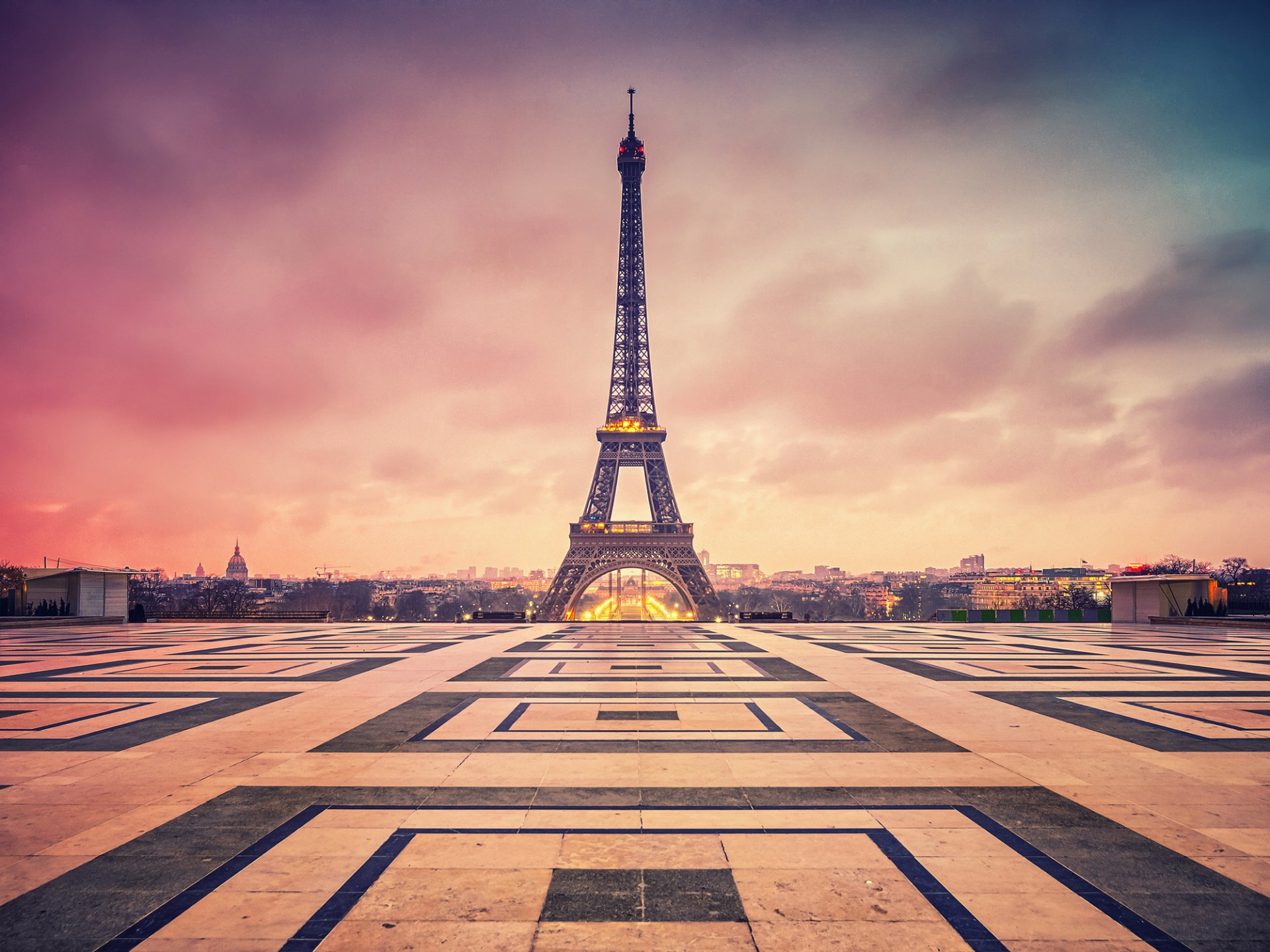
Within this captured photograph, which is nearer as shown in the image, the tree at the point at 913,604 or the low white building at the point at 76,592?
the low white building at the point at 76,592

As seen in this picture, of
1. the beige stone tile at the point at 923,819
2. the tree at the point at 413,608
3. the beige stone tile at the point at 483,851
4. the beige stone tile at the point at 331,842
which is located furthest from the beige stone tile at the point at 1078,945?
the tree at the point at 413,608

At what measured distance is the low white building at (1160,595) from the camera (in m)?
35.8

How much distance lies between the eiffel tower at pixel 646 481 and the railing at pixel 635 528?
7cm

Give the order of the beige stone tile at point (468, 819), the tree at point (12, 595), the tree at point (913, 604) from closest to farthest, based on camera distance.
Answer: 1. the beige stone tile at point (468, 819)
2. the tree at point (12, 595)
3. the tree at point (913, 604)

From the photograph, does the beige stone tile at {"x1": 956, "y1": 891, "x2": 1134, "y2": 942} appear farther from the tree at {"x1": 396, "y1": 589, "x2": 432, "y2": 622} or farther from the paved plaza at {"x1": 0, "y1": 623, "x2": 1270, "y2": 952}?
the tree at {"x1": 396, "y1": 589, "x2": 432, "y2": 622}

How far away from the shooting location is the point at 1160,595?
3644cm

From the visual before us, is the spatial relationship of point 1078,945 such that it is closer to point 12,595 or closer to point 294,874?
point 294,874

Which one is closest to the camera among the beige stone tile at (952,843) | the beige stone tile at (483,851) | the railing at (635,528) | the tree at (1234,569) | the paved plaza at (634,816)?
the paved plaza at (634,816)

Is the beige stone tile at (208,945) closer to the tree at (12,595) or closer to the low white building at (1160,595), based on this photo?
the tree at (12,595)

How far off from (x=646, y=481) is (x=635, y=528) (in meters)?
5.71

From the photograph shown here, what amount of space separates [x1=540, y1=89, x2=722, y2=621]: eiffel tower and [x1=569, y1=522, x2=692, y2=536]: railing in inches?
2.6

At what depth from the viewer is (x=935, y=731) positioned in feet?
32.1

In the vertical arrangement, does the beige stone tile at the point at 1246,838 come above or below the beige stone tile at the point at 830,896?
below

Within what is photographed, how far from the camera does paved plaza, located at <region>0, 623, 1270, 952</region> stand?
4.34 m
